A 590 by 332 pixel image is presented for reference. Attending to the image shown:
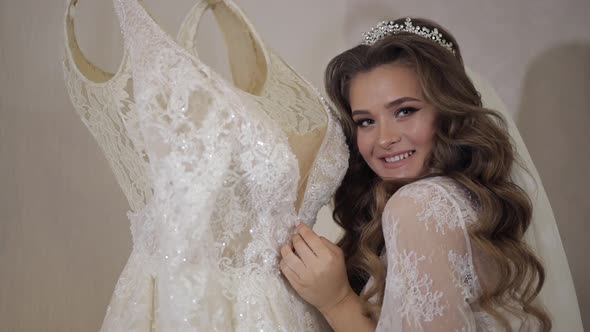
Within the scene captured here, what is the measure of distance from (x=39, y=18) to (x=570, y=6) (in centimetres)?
196

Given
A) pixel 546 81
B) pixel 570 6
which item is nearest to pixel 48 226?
pixel 546 81

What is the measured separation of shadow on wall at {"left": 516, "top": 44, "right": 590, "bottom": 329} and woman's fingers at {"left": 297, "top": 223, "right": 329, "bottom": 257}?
1.27m

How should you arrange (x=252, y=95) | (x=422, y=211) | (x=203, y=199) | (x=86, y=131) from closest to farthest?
(x=203, y=199) → (x=422, y=211) → (x=252, y=95) → (x=86, y=131)

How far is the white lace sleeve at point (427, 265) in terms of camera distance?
106 cm

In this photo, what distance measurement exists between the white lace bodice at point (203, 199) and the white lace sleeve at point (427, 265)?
220 millimetres

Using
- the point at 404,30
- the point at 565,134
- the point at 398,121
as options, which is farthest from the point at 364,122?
the point at 565,134

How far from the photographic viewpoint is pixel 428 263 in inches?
42.3

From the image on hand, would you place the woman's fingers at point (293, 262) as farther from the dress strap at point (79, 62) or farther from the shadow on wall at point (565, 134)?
the shadow on wall at point (565, 134)

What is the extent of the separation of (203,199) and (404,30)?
795 millimetres

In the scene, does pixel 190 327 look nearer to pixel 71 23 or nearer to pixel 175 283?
pixel 175 283

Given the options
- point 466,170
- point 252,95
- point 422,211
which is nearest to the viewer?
point 422,211

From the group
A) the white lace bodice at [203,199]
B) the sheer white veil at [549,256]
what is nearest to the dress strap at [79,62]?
the white lace bodice at [203,199]

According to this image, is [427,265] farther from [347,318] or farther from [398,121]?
[398,121]

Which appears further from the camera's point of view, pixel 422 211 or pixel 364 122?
pixel 364 122
